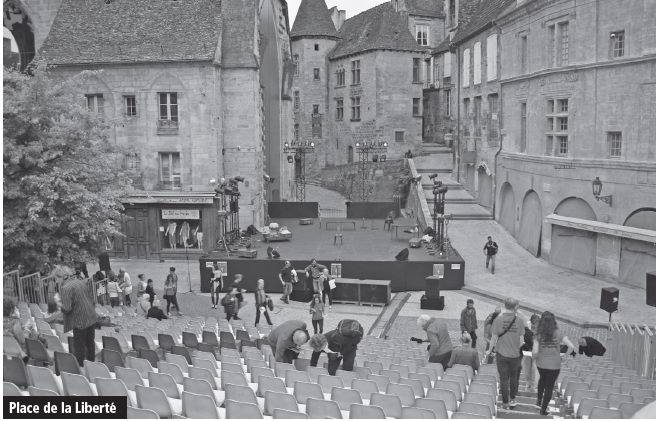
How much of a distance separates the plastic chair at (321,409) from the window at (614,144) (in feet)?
70.6

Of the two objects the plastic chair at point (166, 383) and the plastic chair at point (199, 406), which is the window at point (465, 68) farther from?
the plastic chair at point (199, 406)

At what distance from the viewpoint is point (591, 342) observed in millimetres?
16188

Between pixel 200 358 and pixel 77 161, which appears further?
pixel 77 161

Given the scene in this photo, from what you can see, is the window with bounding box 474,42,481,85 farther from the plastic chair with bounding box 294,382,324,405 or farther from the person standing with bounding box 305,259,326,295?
the plastic chair with bounding box 294,382,324,405

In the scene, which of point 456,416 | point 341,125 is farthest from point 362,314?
point 341,125

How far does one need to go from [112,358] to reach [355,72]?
51.3 metres

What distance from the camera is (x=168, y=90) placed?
108 ft

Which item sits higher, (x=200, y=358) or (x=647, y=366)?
(x=200, y=358)

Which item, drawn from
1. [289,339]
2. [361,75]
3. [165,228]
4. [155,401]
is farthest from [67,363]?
[361,75]

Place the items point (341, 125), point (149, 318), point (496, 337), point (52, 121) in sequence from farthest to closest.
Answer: point (341, 125) → point (52, 121) → point (149, 318) → point (496, 337)

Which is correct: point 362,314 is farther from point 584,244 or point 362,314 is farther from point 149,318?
point 584,244

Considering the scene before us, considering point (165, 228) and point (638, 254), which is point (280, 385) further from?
point (165, 228)

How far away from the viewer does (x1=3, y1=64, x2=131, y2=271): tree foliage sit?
19.7 metres

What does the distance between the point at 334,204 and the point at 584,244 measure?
98.1 feet
